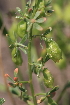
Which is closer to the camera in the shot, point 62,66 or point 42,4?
point 42,4

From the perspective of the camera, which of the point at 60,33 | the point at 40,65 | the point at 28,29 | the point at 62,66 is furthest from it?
the point at 60,33

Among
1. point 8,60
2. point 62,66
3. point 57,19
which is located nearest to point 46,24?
point 57,19

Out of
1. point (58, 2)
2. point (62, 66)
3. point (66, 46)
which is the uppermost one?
point (58, 2)

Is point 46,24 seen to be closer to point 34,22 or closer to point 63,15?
point 63,15

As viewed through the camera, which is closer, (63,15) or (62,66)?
(62,66)

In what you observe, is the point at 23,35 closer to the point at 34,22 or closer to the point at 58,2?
the point at 34,22

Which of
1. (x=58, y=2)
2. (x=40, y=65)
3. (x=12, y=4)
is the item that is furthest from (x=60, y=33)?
(x=12, y=4)

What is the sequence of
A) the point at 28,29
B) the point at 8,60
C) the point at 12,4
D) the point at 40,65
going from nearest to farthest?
the point at 28,29 → the point at 40,65 → the point at 8,60 → the point at 12,4

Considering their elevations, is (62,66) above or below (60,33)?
below

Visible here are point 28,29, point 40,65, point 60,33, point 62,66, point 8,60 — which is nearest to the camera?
point 28,29
